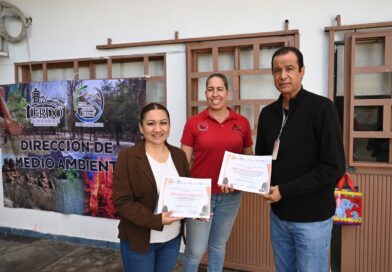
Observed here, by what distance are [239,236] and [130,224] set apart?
162 centimetres

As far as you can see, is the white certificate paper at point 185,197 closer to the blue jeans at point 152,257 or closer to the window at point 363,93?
the blue jeans at point 152,257

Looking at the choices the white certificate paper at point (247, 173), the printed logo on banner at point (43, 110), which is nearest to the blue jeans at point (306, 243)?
the white certificate paper at point (247, 173)

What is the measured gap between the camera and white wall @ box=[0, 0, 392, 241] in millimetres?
2604

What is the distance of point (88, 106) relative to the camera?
3.25 metres

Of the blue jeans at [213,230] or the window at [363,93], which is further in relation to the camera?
the window at [363,93]

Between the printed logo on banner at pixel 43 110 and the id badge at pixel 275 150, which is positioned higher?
the printed logo on banner at pixel 43 110

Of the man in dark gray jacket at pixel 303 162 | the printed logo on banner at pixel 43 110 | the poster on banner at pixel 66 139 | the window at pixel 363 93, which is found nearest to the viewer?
the man in dark gray jacket at pixel 303 162

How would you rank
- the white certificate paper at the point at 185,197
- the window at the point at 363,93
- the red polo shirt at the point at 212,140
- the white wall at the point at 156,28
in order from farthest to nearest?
the white wall at the point at 156,28, the window at the point at 363,93, the red polo shirt at the point at 212,140, the white certificate paper at the point at 185,197

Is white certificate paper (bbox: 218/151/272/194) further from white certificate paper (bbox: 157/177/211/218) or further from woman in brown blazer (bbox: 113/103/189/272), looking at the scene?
woman in brown blazer (bbox: 113/103/189/272)

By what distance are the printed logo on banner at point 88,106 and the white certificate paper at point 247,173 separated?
6.00ft

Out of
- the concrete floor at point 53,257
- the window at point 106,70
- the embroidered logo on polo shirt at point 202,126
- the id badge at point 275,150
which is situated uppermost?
the window at point 106,70

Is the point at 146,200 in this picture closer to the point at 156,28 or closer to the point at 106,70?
the point at 156,28

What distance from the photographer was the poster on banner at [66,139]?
3160mm

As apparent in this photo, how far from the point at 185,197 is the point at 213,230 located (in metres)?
0.71
